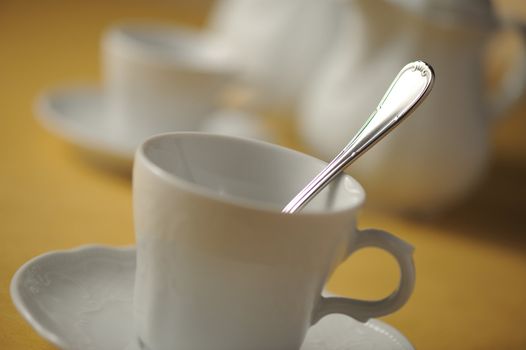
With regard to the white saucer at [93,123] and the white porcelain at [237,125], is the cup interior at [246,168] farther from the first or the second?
the white porcelain at [237,125]

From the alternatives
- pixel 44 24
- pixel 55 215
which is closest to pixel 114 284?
pixel 55 215

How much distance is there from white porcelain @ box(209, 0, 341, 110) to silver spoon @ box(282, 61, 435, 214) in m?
0.54

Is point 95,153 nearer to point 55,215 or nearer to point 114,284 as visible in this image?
point 55,215

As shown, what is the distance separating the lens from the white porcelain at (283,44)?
1059 millimetres

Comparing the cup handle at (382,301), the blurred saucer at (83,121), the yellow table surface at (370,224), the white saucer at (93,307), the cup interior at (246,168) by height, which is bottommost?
the yellow table surface at (370,224)

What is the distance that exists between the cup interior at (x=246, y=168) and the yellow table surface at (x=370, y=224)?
0.14m

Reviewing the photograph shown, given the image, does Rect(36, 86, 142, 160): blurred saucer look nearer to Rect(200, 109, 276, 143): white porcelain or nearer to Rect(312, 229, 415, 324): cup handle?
Rect(200, 109, 276, 143): white porcelain

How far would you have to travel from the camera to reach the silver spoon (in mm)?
496

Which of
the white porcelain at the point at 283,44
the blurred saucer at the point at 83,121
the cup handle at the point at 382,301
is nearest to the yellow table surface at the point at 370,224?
the blurred saucer at the point at 83,121

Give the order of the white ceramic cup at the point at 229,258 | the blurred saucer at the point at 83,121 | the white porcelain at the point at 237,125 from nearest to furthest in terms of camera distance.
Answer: the white ceramic cup at the point at 229,258 → the blurred saucer at the point at 83,121 → the white porcelain at the point at 237,125

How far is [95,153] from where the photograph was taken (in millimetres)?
845

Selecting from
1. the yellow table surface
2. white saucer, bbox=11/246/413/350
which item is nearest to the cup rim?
the yellow table surface

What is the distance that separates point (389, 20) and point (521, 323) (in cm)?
32

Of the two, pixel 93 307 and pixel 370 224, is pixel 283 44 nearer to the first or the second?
pixel 370 224
